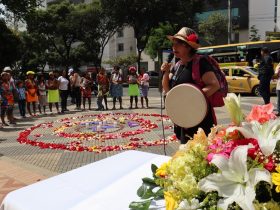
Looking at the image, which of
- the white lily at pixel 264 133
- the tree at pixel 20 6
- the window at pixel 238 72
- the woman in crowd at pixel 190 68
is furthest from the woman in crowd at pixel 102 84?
the white lily at pixel 264 133

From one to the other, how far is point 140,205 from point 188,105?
5.83 feet

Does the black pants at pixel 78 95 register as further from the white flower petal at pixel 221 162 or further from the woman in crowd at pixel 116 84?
the white flower petal at pixel 221 162

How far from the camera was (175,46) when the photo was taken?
383 centimetres

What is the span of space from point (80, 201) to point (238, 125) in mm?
1022

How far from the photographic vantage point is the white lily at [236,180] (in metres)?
1.21

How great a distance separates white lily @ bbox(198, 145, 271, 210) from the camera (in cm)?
121

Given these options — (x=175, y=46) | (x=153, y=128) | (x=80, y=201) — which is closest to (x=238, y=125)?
(x=80, y=201)

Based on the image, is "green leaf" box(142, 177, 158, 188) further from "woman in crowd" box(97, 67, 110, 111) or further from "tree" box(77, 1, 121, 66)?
"tree" box(77, 1, 121, 66)

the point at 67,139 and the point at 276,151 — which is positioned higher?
the point at 276,151

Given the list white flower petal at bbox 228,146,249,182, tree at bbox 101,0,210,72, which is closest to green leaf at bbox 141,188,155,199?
white flower petal at bbox 228,146,249,182

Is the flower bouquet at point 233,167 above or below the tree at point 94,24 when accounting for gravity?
below

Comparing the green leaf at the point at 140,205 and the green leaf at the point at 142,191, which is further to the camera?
the green leaf at the point at 142,191

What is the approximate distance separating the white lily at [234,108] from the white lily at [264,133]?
0.10 metres

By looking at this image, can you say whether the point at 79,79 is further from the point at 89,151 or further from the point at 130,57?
the point at 130,57
